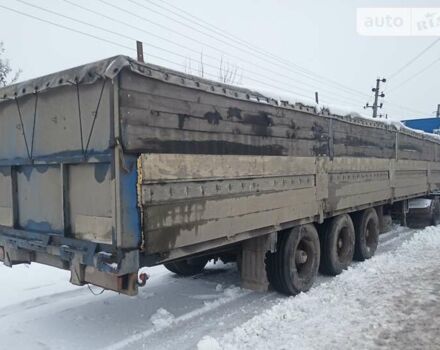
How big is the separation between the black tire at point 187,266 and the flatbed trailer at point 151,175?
2.73 ft

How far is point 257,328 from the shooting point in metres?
4.54

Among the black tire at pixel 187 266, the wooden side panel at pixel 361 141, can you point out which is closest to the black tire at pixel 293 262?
the black tire at pixel 187 266

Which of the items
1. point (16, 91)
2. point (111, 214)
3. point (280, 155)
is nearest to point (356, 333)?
point (280, 155)

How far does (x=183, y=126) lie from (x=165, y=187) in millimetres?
629

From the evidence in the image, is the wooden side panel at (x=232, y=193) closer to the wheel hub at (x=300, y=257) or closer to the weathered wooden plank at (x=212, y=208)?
the weathered wooden plank at (x=212, y=208)

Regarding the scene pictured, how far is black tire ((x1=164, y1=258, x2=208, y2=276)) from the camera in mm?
6627

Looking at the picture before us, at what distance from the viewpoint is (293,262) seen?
577cm

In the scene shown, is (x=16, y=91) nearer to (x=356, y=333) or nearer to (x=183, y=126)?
(x=183, y=126)

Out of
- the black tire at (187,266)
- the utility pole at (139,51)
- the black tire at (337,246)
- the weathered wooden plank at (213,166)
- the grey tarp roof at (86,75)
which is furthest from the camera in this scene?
the black tire at (337,246)

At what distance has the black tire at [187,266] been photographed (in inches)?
261

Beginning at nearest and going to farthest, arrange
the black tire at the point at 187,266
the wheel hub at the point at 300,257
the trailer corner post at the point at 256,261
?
the trailer corner post at the point at 256,261
the wheel hub at the point at 300,257
the black tire at the point at 187,266

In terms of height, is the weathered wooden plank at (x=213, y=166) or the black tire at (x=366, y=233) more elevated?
the weathered wooden plank at (x=213, y=166)

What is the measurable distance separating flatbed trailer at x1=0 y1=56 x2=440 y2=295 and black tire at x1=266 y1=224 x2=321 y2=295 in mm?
17

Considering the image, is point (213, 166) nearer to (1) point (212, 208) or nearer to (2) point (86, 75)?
(1) point (212, 208)
